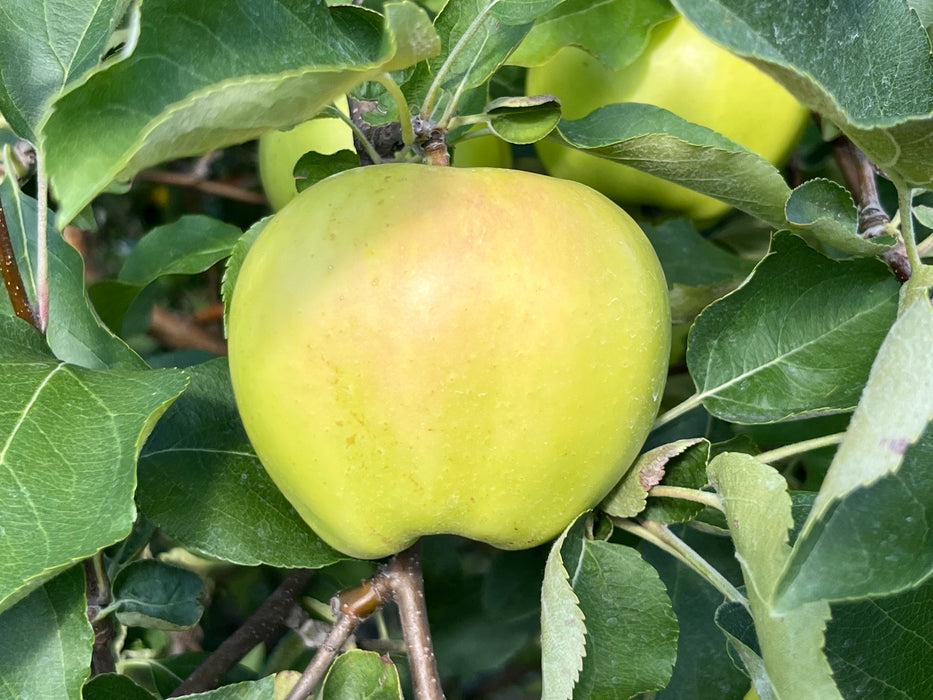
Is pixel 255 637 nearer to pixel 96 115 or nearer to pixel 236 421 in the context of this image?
pixel 236 421

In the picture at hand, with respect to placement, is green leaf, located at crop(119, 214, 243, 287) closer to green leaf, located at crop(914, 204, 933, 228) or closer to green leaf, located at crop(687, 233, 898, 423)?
green leaf, located at crop(687, 233, 898, 423)

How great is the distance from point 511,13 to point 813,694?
0.39 meters

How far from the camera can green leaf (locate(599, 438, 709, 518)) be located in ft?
1.88

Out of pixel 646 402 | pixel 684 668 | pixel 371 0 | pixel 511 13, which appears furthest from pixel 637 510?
pixel 371 0

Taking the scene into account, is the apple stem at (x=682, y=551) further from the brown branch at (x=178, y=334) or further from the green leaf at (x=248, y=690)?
the brown branch at (x=178, y=334)

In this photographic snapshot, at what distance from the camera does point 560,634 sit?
0.50 metres

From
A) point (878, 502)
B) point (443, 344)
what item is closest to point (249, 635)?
point (443, 344)

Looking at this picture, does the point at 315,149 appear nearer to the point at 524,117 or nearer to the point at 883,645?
the point at 524,117

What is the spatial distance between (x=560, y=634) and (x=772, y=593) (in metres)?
0.14

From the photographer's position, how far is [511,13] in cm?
53

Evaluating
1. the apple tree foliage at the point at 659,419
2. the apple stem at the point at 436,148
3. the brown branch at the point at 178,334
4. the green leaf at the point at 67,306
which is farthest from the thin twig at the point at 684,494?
the brown branch at the point at 178,334

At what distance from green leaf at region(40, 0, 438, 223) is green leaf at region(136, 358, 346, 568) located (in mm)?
274

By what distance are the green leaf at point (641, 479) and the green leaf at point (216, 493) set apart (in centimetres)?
19

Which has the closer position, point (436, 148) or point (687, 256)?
point (436, 148)
